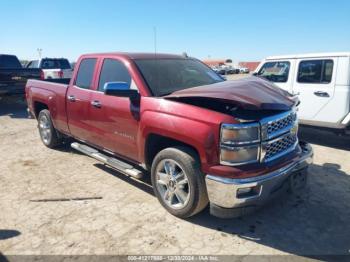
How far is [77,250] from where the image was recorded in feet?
10.7

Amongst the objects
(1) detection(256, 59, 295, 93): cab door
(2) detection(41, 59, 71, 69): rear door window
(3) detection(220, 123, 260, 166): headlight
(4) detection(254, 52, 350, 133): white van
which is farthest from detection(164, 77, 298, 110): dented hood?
(2) detection(41, 59, 71, 69): rear door window

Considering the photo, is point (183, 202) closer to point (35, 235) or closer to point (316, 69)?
point (35, 235)

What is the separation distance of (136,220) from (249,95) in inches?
76.9

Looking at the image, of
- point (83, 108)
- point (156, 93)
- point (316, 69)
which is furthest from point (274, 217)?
point (316, 69)

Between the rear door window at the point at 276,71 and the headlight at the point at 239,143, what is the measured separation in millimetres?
4968

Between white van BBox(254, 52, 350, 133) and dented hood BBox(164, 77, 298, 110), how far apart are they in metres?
3.30

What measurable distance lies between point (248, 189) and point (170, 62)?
2.36 meters

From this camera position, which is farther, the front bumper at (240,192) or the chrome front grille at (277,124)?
the chrome front grille at (277,124)

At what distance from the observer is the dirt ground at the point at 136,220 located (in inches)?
130

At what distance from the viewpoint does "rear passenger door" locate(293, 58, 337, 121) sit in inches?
269

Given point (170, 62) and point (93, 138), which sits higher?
point (170, 62)

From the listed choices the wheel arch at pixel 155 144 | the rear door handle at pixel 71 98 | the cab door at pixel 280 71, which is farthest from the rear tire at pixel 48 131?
the cab door at pixel 280 71

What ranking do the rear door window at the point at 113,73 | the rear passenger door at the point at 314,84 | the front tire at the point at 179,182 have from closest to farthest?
1. the front tire at the point at 179,182
2. the rear door window at the point at 113,73
3. the rear passenger door at the point at 314,84

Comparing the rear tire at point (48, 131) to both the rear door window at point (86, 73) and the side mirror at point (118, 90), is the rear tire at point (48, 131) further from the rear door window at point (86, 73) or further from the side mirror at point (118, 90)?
the side mirror at point (118, 90)
